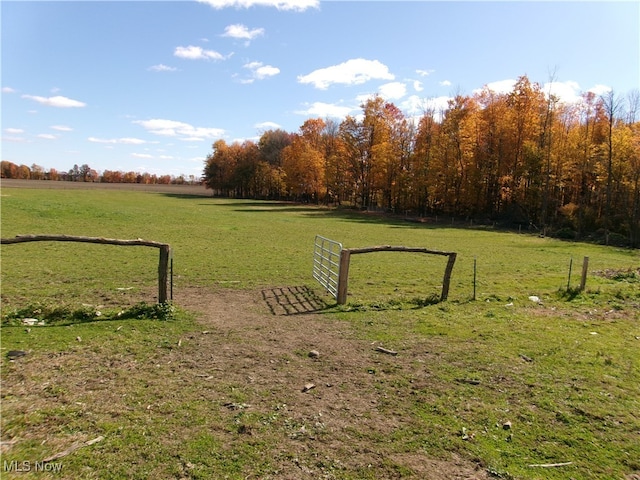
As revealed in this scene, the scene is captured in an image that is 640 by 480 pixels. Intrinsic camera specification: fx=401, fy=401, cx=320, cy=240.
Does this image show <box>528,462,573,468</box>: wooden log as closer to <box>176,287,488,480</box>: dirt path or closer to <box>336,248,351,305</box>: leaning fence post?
<box>176,287,488,480</box>: dirt path

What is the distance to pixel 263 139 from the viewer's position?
302 feet

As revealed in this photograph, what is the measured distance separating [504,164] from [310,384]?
45.9m

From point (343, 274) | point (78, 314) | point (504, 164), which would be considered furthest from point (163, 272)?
point (504, 164)

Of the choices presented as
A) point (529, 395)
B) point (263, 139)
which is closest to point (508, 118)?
point (529, 395)

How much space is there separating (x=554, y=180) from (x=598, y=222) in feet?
21.8

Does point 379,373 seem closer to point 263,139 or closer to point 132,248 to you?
point 132,248

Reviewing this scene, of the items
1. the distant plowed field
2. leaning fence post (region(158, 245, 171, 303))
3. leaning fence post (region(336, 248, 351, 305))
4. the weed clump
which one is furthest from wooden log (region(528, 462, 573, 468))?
the distant plowed field

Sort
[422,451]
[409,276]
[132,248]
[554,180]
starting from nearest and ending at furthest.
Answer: [422,451], [409,276], [132,248], [554,180]

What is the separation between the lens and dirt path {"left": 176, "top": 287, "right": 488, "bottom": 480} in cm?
375

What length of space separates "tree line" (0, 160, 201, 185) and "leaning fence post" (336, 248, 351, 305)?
490 feet

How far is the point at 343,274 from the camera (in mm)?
9469

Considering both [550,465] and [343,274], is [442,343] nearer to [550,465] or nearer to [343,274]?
[343,274]

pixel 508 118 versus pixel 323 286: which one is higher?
pixel 508 118

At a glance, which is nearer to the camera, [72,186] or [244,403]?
[244,403]
